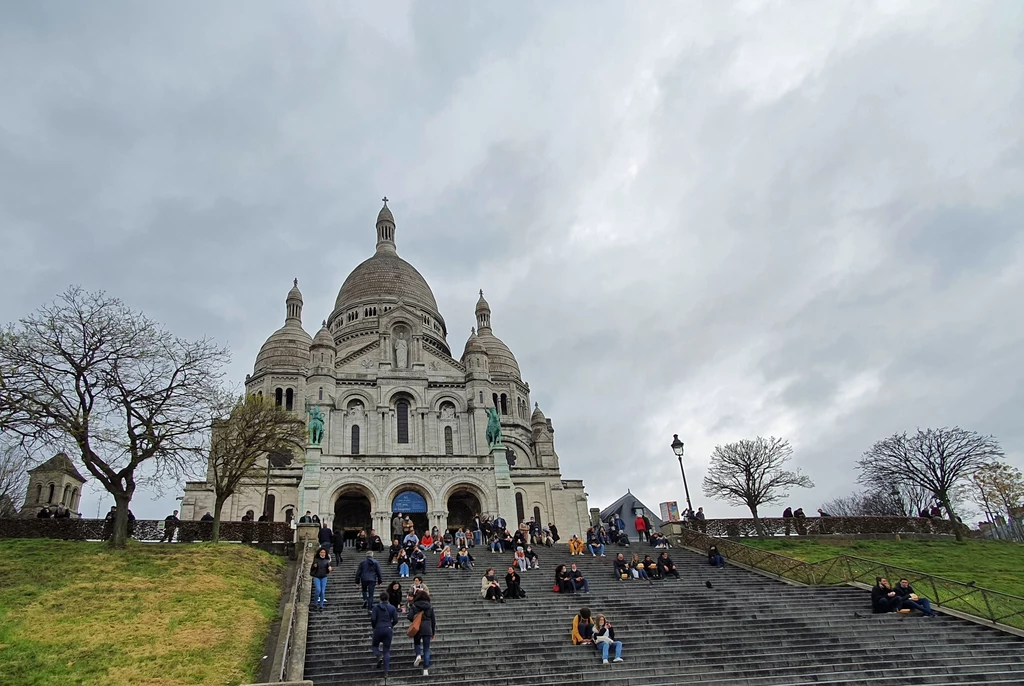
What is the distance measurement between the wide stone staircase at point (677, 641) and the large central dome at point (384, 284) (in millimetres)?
42646

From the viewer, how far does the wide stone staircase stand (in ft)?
47.3

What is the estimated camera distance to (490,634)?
16.6 meters

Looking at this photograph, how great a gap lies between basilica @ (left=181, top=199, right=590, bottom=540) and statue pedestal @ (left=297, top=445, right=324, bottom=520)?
0.18 feet

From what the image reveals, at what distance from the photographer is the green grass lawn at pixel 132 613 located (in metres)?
13.2

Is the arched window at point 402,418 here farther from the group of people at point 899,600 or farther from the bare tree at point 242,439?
the group of people at point 899,600

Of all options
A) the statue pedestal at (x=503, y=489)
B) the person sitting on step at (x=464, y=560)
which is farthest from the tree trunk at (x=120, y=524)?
the statue pedestal at (x=503, y=489)

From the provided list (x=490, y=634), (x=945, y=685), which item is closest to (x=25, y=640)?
(x=490, y=634)

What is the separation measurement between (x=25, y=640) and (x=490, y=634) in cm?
967

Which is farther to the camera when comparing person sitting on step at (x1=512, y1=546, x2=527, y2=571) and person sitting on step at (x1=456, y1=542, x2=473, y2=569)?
person sitting on step at (x1=512, y1=546, x2=527, y2=571)

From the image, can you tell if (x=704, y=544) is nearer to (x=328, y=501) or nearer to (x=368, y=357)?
(x=328, y=501)

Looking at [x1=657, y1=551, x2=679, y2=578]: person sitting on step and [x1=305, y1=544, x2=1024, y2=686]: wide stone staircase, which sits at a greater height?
[x1=657, y1=551, x2=679, y2=578]: person sitting on step

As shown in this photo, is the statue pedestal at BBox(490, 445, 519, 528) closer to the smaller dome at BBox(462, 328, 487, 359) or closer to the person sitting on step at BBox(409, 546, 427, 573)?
the smaller dome at BBox(462, 328, 487, 359)

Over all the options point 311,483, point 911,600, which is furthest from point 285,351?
point 911,600

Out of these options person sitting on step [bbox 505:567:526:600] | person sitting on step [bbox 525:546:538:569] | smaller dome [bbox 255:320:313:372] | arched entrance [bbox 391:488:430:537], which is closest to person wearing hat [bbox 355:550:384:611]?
person sitting on step [bbox 505:567:526:600]
